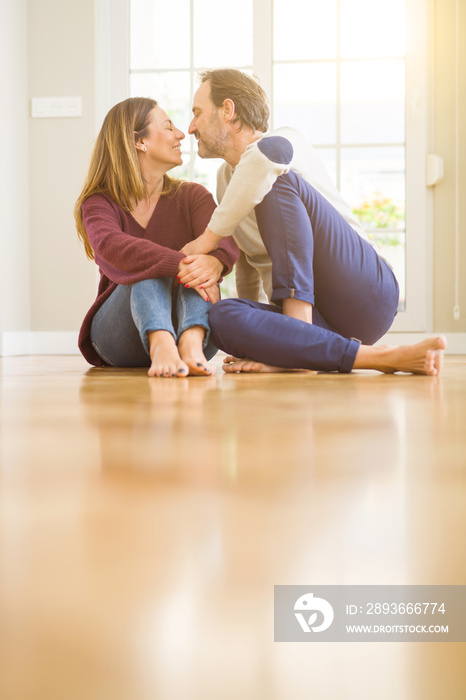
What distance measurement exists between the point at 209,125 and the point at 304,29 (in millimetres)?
2307

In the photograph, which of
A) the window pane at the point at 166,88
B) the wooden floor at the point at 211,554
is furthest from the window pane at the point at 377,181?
the wooden floor at the point at 211,554

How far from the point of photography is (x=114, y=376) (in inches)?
56.3

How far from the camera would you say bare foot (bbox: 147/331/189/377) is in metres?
1.29

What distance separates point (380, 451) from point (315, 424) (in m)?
0.17

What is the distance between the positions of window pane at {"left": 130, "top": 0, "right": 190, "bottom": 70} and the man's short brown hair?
88.0 inches

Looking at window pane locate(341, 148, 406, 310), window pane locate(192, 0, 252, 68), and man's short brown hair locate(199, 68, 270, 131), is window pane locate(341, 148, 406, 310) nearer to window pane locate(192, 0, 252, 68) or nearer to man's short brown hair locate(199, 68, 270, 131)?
window pane locate(192, 0, 252, 68)

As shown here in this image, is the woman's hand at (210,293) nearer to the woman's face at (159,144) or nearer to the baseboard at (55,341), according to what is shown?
the woman's face at (159,144)

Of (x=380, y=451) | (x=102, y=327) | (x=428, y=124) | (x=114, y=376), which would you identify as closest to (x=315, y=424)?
(x=380, y=451)

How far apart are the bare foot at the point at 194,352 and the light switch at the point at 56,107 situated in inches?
103

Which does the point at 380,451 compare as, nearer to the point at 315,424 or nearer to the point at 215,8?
the point at 315,424

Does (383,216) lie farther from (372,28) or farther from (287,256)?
(287,256)

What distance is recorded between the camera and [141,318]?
142cm

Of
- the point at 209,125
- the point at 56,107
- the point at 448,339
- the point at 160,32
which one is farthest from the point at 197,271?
the point at 160,32

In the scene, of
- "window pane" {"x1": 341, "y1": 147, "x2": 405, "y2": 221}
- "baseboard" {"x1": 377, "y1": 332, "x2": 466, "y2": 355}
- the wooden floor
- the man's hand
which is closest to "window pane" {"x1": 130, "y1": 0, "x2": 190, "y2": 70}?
"window pane" {"x1": 341, "y1": 147, "x2": 405, "y2": 221}
